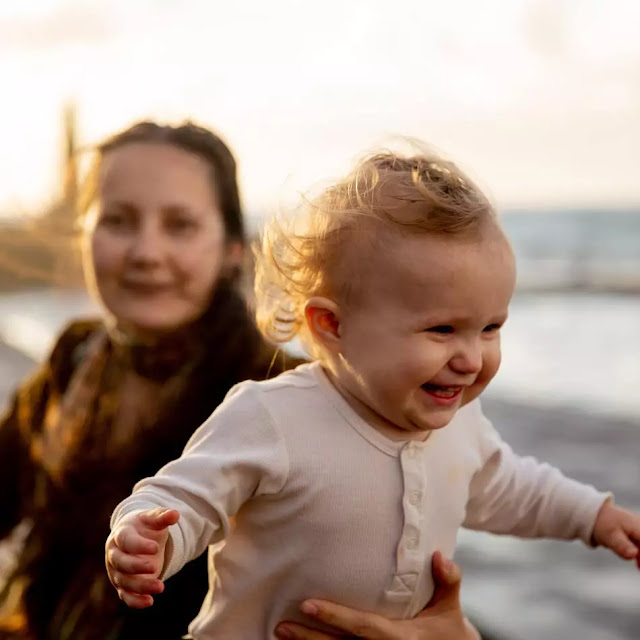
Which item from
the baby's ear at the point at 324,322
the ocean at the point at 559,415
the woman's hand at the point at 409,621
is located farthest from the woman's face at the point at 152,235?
the ocean at the point at 559,415

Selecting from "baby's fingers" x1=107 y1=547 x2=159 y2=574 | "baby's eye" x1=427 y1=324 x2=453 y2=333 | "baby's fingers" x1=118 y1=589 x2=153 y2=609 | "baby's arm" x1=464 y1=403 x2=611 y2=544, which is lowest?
"baby's arm" x1=464 y1=403 x2=611 y2=544

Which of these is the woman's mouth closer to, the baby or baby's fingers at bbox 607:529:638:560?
the baby

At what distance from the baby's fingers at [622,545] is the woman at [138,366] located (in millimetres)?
828

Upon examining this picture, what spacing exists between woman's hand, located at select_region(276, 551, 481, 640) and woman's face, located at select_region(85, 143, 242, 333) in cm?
94

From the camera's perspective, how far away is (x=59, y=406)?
2561 millimetres

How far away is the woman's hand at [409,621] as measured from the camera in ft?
5.27

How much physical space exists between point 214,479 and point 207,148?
1.13 meters

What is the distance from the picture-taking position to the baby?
153cm

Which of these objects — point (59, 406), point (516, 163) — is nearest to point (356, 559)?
point (59, 406)

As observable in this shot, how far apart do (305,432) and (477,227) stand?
42cm

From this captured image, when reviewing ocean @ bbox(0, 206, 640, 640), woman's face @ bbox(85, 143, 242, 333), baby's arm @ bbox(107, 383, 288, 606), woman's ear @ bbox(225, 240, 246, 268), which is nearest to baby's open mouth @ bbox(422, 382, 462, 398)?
baby's arm @ bbox(107, 383, 288, 606)

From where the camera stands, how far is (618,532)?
6.04 ft

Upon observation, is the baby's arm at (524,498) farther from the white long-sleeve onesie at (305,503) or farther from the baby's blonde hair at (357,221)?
the baby's blonde hair at (357,221)

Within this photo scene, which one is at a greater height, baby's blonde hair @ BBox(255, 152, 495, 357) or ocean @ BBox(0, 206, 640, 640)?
baby's blonde hair @ BBox(255, 152, 495, 357)
